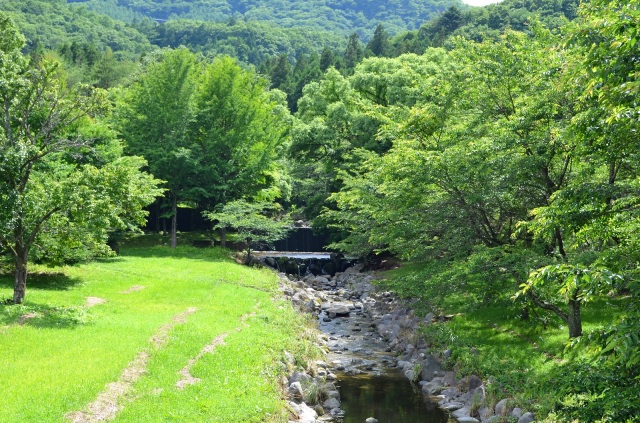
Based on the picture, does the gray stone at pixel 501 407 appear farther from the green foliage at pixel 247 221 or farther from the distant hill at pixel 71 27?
the distant hill at pixel 71 27

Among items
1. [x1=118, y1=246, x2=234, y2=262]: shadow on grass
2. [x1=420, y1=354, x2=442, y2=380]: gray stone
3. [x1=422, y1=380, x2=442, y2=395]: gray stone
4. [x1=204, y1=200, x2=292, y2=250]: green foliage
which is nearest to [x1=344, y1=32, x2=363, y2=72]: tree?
[x1=204, y1=200, x2=292, y2=250]: green foliage

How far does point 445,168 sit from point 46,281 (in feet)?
58.5

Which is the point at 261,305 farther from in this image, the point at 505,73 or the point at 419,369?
the point at 505,73

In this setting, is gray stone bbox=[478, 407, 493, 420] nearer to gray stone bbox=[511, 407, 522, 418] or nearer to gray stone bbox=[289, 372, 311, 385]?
gray stone bbox=[511, 407, 522, 418]

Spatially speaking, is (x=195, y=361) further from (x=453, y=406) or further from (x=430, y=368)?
(x=430, y=368)

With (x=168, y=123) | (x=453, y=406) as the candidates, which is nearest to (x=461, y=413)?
(x=453, y=406)

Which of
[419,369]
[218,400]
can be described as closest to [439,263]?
[419,369]

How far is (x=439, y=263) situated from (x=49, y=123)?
13850mm

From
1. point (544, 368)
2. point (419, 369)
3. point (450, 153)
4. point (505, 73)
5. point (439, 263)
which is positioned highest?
point (505, 73)

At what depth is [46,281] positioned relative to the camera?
2609 centimetres

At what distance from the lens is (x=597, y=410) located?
23.9 ft

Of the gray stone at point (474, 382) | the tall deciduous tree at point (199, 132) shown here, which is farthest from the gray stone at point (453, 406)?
the tall deciduous tree at point (199, 132)

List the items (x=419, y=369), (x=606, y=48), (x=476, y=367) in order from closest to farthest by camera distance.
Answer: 1. (x=606, y=48)
2. (x=476, y=367)
3. (x=419, y=369)

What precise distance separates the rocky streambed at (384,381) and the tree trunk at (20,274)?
9.47m
